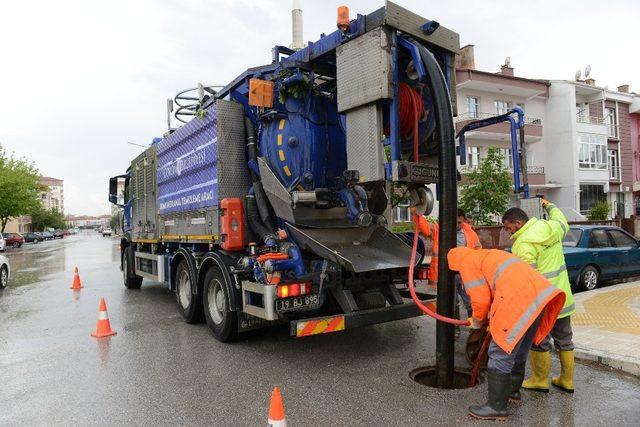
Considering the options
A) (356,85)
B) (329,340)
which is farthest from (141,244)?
(356,85)

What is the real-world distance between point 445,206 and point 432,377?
175 cm

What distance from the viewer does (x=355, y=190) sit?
5.69 metres

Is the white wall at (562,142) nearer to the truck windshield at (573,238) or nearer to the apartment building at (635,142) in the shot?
the apartment building at (635,142)

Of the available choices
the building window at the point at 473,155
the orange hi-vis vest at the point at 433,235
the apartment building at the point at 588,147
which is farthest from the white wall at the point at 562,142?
the orange hi-vis vest at the point at 433,235

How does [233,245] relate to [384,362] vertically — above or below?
above

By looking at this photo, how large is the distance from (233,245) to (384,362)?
7.37ft

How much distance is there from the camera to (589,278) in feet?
30.9

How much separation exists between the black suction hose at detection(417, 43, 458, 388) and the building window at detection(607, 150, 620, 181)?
3561 centimetres

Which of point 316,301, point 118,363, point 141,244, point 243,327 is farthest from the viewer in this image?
point 141,244

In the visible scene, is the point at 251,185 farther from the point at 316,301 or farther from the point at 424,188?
the point at 424,188

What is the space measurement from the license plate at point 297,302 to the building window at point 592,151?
104 feet

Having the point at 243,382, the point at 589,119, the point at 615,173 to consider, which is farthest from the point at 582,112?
the point at 243,382

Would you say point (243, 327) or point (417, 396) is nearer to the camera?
point (417, 396)

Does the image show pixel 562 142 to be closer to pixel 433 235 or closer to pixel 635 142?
pixel 635 142
